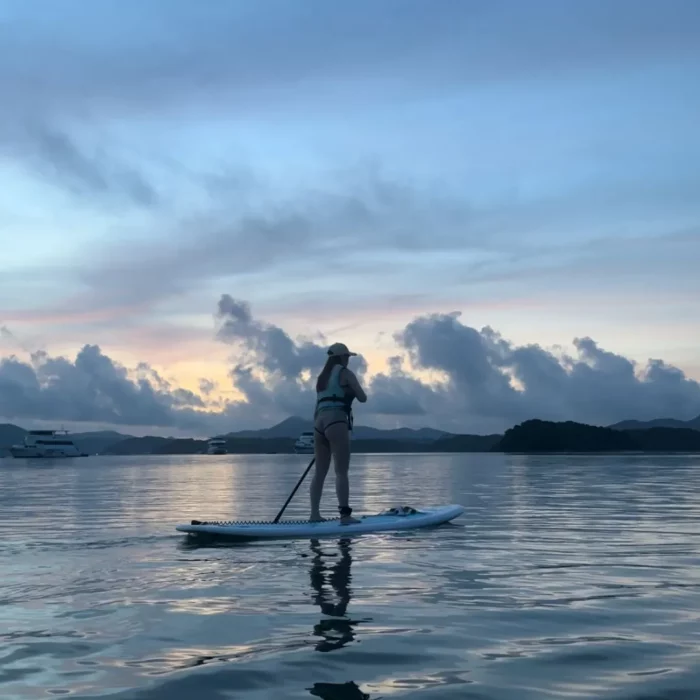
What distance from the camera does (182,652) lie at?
6699 mm

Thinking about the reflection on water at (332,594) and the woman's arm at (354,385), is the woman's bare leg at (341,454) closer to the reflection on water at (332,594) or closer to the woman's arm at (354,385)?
the woman's arm at (354,385)

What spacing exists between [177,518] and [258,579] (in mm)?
11001

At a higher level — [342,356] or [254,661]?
[342,356]

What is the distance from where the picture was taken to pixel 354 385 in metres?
15.4

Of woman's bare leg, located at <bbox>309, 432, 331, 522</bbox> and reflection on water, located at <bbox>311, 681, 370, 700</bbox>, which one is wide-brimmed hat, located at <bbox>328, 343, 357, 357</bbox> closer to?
woman's bare leg, located at <bbox>309, 432, 331, 522</bbox>

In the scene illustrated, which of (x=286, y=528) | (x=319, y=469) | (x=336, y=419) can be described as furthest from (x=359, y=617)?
(x=319, y=469)

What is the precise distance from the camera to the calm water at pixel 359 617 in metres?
5.83

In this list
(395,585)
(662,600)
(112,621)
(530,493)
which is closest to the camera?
(112,621)

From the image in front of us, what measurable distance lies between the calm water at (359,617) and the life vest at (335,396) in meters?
2.49

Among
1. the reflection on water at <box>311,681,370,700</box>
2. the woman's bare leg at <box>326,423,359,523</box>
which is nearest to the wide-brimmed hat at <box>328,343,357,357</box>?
the woman's bare leg at <box>326,423,359,523</box>

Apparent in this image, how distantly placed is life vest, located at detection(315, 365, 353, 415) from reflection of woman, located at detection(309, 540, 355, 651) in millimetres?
2873

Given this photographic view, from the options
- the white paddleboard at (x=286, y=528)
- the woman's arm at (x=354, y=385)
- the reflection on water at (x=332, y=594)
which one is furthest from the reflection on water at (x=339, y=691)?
the woman's arm at (x=354, y=385)

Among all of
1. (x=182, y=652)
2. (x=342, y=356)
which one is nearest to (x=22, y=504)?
(x=342, y=356)

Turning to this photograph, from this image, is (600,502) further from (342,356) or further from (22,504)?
(22,504)
